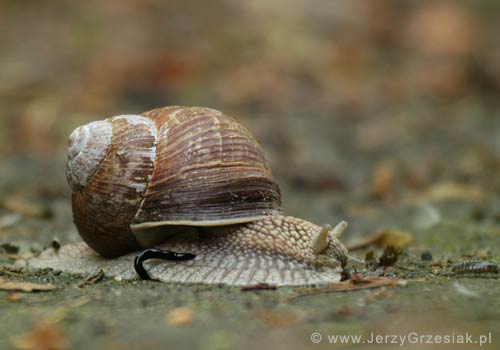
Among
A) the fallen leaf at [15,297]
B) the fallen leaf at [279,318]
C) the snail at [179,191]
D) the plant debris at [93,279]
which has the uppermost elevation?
the snail at [179,191]

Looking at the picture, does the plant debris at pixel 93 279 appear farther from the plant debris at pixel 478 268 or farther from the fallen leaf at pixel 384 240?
the fallen leaf at pixel 384 240

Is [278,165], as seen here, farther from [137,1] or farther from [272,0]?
[137,1]

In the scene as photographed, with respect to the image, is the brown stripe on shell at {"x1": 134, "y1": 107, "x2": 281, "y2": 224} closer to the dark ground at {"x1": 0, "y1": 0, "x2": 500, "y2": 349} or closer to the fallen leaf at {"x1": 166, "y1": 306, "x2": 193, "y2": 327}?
the dark ground at {"x1": 0, "y1": 0, "x2": 500, "y2": 349}

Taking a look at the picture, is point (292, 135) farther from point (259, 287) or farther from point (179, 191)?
point (259, 287)

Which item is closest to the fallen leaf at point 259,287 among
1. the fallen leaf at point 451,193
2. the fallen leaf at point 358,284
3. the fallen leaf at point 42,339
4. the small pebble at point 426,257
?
the fallen leaf at point 358,284

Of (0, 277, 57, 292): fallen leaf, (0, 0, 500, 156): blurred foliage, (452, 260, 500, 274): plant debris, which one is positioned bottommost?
(452, 260, 500, 274): plant debris

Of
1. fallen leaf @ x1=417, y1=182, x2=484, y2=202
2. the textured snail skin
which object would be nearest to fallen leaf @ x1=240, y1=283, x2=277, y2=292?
the textured snail skin

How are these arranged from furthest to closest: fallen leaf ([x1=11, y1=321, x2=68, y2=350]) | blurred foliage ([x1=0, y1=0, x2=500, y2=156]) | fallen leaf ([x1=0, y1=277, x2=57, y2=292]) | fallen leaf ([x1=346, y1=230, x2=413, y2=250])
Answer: blurred foliage ([x1=0, y1=0, x2=500, y2=156]) → fallen leaf ([x1=346, y1=230, x2=413, y2=250]) → fallen leaf ([x1=0, y1=277, x2=57, y2=292]) → fallen leaf ([x1=11, y1=321, x2=68, y2=350])
